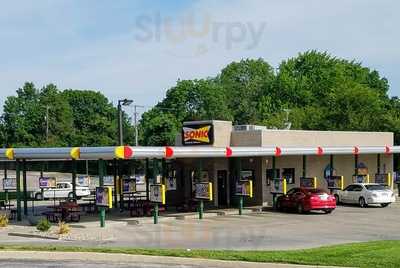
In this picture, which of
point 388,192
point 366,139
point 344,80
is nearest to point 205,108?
point 344,80

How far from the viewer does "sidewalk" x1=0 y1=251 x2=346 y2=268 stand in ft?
47.4

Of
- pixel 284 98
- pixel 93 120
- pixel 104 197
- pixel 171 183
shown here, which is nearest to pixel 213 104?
pixel 284 98

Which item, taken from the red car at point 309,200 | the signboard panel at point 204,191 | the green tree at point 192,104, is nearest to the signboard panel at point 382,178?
the red car at point 309,200

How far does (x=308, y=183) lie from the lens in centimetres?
3438

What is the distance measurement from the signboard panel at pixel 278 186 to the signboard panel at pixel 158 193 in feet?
27.4

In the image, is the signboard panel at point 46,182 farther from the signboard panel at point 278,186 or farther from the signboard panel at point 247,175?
the signboard panel at point 278,186

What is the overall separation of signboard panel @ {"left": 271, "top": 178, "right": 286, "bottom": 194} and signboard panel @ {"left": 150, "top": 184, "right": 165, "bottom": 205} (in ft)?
27.4

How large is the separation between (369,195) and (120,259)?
22008mm

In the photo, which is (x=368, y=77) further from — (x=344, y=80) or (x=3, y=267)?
(x=3, y=267)

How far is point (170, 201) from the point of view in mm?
37000

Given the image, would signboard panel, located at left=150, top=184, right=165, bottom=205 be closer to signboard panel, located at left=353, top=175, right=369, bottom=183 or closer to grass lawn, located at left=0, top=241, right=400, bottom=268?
grass lawn, located at left=0, top=241, right=400, bottom=268

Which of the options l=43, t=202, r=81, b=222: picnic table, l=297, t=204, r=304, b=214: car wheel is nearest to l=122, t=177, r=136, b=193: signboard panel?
l=43, t=202, r=81, b=222: picnic table

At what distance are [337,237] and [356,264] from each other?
7.90 meters

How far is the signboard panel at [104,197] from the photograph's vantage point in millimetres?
24938
